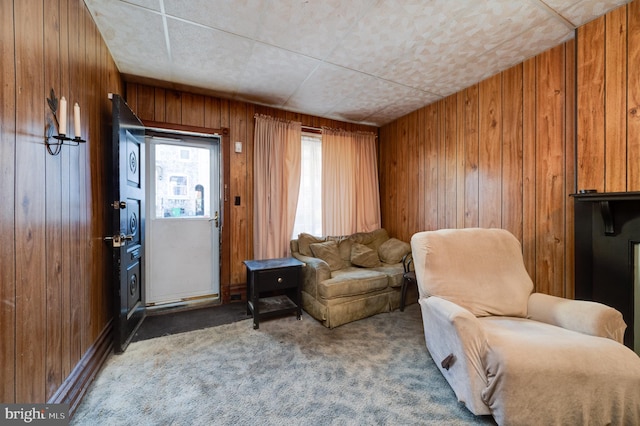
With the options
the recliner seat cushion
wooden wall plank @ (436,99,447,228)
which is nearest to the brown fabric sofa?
wooden wall plank @ (436,99,447,228)

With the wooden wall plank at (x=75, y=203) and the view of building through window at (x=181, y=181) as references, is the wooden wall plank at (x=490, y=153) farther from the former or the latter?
the wooden wall plank at (x=75, y=203)

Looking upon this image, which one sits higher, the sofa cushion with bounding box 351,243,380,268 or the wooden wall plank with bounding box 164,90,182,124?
the wooden wall plank with bounding box 164,90,182,124

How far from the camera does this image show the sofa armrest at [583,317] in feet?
4.33

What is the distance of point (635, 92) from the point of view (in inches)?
63.8

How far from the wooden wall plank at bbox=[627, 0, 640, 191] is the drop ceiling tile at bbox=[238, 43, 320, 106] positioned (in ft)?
7.16

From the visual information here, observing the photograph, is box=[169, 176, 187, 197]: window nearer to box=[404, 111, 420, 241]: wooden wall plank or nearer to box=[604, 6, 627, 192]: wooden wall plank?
box=[404, 111, 420, 241]: wooden wall plank

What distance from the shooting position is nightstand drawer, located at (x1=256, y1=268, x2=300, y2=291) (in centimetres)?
244

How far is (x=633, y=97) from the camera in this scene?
1.63 m

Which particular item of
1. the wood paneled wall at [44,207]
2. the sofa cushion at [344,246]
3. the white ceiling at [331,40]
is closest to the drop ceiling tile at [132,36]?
the white ceiling at [331,40]

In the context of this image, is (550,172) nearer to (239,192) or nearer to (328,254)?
(328,254)

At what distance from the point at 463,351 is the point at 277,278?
1.68m

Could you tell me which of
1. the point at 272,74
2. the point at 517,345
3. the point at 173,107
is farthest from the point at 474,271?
the point at 173,107

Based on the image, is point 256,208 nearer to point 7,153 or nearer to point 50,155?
point 50,155

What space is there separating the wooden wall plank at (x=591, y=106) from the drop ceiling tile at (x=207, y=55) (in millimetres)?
2530
